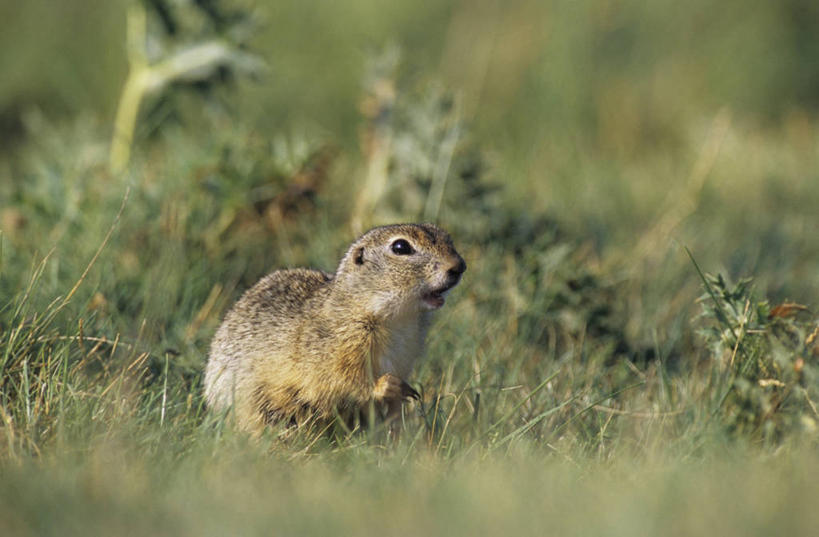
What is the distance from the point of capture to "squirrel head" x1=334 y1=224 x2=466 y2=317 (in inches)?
143

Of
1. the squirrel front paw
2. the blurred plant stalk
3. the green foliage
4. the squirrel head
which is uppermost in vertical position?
the blurred plant stalk

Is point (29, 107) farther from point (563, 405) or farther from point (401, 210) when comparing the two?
point (563, 405)

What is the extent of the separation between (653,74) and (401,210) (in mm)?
4227

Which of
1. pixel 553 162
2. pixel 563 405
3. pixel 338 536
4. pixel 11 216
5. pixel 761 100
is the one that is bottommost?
pixel 338 536

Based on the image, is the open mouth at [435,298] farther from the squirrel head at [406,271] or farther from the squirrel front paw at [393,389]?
the squirrel front paw at [393,389]

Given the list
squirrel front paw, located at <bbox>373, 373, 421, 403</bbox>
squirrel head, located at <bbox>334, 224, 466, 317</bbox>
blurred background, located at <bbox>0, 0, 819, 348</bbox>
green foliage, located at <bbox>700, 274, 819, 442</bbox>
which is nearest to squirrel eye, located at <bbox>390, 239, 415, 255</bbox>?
squirrel head, located at <bbox>334, 224, 466, 317</bbox>

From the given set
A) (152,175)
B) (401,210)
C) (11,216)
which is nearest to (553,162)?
(401,210)

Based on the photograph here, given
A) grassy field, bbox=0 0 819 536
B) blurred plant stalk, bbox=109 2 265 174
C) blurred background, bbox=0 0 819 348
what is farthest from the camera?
blurred plant stalk, bbox=109 2 265 174

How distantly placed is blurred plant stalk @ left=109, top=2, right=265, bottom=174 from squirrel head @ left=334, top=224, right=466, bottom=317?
2.17 m

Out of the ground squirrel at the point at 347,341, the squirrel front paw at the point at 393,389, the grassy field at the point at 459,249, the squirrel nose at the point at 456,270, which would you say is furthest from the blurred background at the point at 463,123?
the squirrel front paw at the point at 393,389

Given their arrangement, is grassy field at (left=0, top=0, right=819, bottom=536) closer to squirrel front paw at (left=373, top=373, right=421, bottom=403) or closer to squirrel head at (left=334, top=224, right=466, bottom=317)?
squirrel front paw at (left=373, top=373, right=421, bottom=403)

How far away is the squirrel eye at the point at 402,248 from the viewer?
12.3 feet

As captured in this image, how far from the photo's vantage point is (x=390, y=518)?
2.51 m

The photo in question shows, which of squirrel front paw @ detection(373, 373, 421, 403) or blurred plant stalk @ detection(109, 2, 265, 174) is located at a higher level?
blurred plant stalk @ detection(109, 2, 265, 174)
